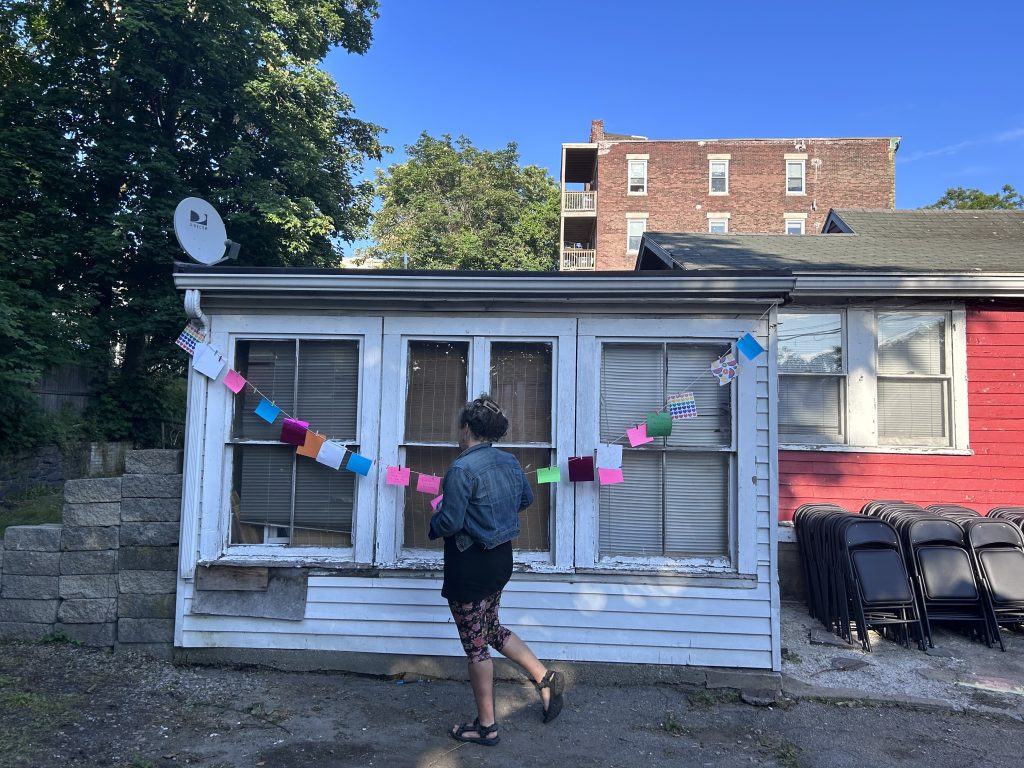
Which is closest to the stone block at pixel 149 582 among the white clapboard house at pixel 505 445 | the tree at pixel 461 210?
the white clapboard house at pixel 505 445

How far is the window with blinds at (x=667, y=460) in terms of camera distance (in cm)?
451

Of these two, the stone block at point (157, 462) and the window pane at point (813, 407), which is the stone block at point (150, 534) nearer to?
the stone block at point (157, 462)

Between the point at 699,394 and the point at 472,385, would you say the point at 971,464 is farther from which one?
the point at 472,385

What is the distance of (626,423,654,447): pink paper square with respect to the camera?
4453mm

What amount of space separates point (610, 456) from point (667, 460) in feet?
1.44

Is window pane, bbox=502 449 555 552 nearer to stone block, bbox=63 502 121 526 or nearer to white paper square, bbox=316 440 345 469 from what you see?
white paper square, bbox=316 440 345 469

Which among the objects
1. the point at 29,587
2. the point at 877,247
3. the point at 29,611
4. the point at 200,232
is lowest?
the point at 29,611

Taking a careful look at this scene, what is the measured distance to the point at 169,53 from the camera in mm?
12547

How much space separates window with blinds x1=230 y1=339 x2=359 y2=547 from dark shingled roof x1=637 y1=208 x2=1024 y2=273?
3.39 m

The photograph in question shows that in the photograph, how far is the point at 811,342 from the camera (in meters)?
6.77

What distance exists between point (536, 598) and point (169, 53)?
42.6 ft

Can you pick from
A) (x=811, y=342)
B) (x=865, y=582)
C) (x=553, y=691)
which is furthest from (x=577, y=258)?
(x=553, y=691)

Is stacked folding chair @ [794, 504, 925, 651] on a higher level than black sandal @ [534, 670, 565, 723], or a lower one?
higher

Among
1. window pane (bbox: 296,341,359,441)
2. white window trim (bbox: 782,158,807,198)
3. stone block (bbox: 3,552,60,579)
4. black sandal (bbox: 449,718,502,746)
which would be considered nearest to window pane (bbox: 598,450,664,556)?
black sandal (bbox: 449,718,502,746)
